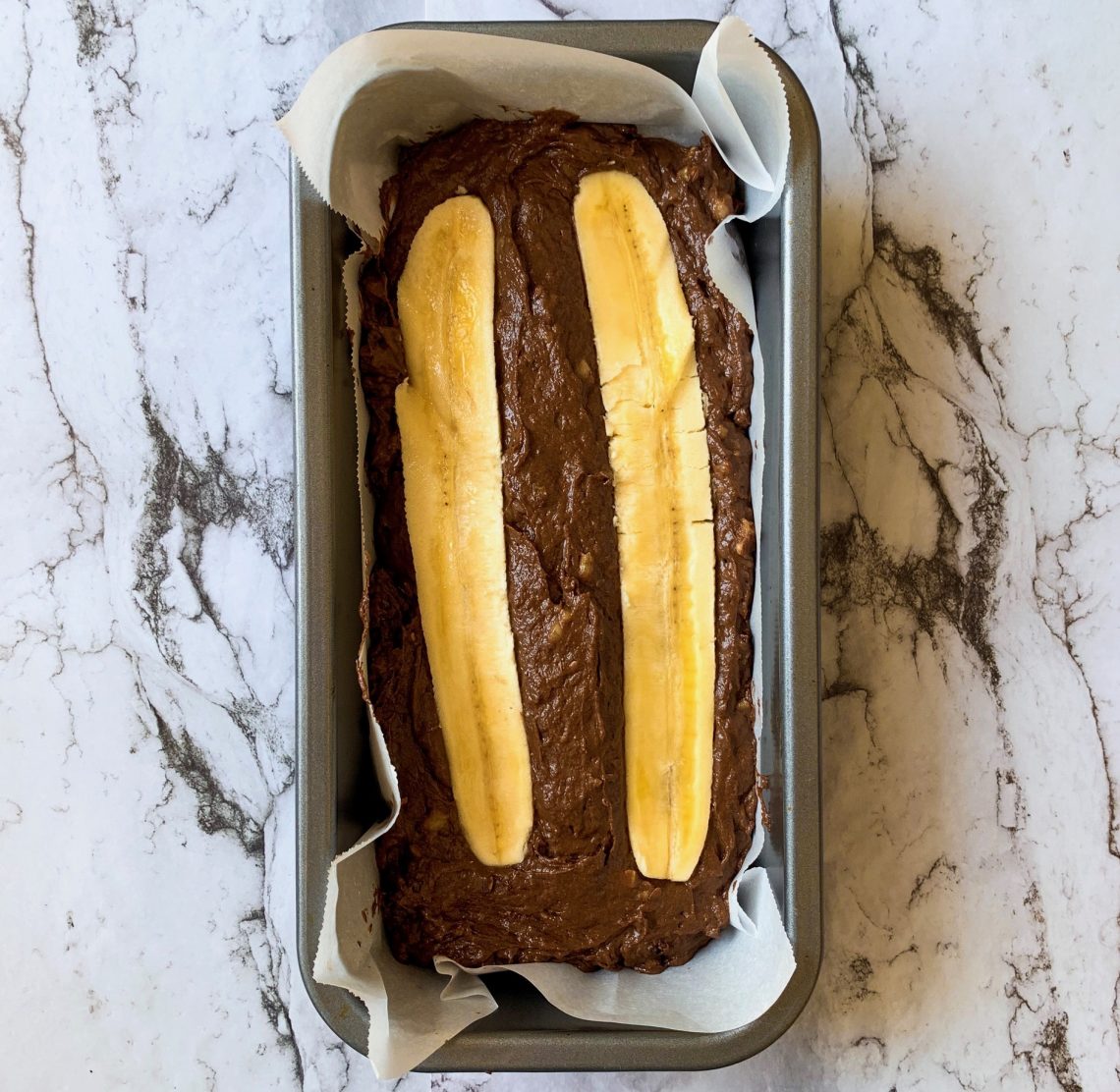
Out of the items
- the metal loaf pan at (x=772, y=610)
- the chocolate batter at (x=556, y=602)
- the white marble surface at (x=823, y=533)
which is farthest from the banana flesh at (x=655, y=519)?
the white marble surface at (x=823, y=533)

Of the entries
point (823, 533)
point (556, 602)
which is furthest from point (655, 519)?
point (823, 533)

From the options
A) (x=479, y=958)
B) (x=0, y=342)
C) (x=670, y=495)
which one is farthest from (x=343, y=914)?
(x=0, y=342)

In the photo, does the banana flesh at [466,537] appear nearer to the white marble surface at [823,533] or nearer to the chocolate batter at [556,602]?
the chocolate batter at [556,602]

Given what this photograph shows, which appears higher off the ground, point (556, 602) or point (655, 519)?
point (655, 519)

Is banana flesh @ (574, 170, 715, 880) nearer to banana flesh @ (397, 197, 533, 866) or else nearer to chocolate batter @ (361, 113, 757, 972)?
chocolate batter @ (361, 113, 757, 972)

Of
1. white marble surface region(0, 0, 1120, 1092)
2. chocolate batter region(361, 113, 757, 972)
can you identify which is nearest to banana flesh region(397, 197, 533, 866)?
chocolate batter region(361, 113, 757, 972)

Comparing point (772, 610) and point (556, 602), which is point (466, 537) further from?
point (772, 610)

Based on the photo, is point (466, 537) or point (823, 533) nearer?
point (466, 537)
